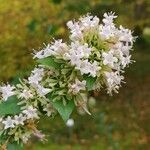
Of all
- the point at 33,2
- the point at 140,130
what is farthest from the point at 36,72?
the point at 140,130

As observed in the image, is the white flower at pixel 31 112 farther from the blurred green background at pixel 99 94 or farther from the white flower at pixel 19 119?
the blurred green background at pixel 99 94

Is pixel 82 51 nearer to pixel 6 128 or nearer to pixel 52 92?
pixel 52 92

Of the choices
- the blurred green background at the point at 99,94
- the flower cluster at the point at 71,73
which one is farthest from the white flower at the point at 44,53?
the blurred green background at the point at 99,94

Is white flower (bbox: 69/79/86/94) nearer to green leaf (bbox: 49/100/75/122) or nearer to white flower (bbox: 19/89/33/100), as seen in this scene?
green leaf (bbox: 49/100/75/122)

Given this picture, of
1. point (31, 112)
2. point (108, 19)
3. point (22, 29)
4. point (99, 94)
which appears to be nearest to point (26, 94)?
point (31, 112)

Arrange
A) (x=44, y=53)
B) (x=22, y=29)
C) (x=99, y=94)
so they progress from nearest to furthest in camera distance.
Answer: (x=44, y=53) < (x=99, y=94) < (x=22, y=29)

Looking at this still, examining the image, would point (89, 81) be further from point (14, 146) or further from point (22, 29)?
point (22, 29)

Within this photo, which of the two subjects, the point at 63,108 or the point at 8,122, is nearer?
the point at 63,108
